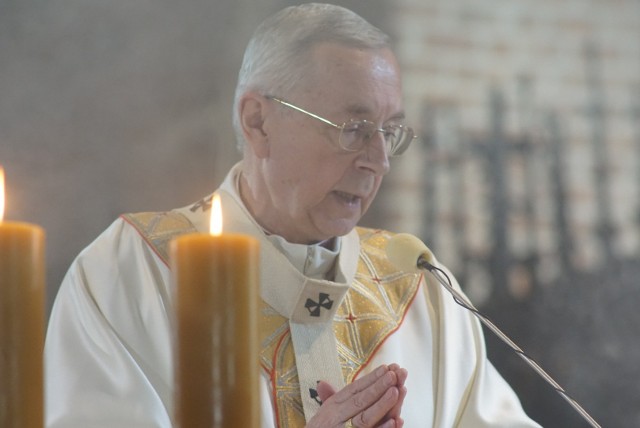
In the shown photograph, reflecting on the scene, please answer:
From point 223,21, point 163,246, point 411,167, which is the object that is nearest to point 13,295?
point 163,246

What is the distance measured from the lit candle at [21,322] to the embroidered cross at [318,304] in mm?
2323

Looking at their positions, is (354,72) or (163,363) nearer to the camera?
(163,363)

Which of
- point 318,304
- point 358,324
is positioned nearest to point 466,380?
point 358,324

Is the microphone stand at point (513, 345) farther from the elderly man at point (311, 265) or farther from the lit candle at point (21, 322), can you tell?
the lit candle at point (21, 322)

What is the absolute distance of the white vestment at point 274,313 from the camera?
2.72 metres

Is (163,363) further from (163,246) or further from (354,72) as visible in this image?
(354,72)

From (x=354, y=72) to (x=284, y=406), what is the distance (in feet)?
3.67

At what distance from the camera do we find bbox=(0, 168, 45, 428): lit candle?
35.9 inches

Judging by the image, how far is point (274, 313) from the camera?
3.26 metres

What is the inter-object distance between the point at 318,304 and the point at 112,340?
0.71 meters

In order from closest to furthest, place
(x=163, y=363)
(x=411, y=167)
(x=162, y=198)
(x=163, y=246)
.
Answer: (x=163, y=363), (x=163, y=246), (x=162, y=198), (x=411, y=167)

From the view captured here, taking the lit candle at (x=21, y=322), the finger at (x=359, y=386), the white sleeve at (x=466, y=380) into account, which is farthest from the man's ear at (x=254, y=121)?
the lit candle at (x=21, y=322)

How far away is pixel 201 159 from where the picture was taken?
13.5 ft

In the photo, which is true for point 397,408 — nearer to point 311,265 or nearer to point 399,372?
point 399,372
